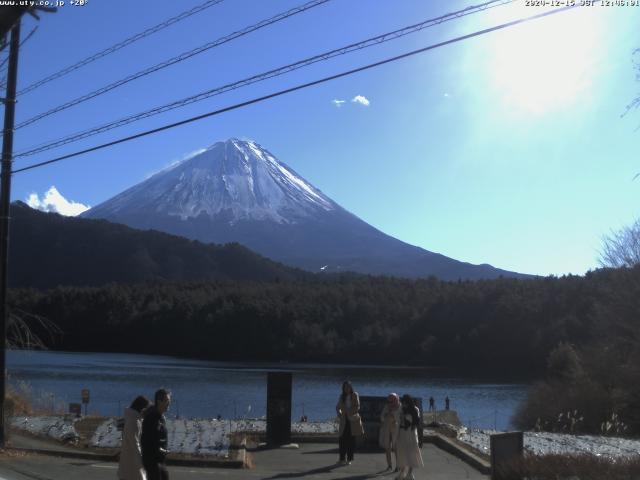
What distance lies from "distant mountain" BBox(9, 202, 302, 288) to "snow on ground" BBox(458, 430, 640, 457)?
128535mm

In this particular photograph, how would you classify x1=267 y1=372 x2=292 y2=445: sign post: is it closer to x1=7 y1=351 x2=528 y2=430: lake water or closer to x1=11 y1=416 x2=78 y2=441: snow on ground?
x1=11 y1=416 x2=78 y2=441: snow on ground

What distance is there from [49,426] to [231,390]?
31017 mm

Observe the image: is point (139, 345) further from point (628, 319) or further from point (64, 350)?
point (628, 319)

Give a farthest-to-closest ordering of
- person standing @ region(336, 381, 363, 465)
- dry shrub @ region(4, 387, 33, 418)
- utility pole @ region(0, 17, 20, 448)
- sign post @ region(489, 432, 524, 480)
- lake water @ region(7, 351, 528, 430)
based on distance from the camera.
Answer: lake water @ region(7, 351, 528, 430)
dry shrub @ region(4, 387, 33, 418)
utility pole @ region(0, 17, 20, 448)
person standing @ region(336, 381, 363, 465)
sign post @ region(489, 432, 524, 480)

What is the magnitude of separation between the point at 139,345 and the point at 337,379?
157 ft

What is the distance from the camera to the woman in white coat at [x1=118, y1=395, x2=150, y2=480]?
8453 mm

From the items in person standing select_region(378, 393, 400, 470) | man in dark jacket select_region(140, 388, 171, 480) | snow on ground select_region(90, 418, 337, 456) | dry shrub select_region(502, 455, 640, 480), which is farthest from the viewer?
snow on ground select_region(90, 418, 337, 456)

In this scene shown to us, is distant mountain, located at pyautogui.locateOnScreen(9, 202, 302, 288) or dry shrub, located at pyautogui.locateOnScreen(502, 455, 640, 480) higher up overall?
distant mountain, located at pyautogui.locateOnScreen(9, 202, 302, 288)

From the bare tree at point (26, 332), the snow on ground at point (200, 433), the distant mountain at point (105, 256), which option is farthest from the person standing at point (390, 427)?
the distant mountain at point (105, 256)

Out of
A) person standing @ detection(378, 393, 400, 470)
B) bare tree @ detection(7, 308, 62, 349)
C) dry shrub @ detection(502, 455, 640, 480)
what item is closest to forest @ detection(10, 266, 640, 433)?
bare tree @ detection(7, 308, 62, 349)

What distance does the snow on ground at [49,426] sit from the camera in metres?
15.3

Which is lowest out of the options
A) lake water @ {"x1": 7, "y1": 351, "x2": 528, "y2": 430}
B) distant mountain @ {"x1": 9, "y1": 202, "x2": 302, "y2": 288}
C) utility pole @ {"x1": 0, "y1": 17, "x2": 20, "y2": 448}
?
lake water @ {"x1": 7, "y1": 351, "x2": 528, "y2": 430}

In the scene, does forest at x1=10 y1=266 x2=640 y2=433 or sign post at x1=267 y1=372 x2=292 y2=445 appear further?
forest at x1=10 y1=266 x2=640 y2=433

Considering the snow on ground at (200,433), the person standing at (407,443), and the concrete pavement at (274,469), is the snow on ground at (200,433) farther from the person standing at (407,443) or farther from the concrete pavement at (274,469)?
the person standing at (407,443)
